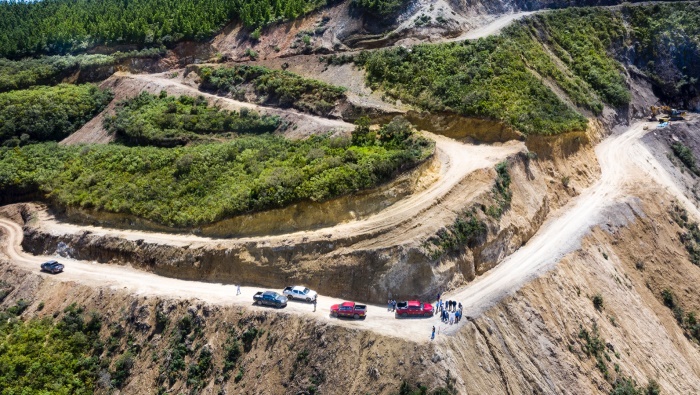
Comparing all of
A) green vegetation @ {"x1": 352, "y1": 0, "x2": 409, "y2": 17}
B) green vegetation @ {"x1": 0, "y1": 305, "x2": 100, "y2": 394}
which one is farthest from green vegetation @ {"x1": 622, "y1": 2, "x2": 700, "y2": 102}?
green vegetation @ {"x1": 0, "y1": 305, "x2": 100, "y2": 394}

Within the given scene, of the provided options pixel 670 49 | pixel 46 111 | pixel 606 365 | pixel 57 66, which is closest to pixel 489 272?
pixel 606 365

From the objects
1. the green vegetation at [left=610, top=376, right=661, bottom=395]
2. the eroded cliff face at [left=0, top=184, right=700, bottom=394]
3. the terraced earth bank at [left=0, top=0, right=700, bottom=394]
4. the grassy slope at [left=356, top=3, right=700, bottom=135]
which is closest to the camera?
the eroded cliff face at [left=0, top=184, right=700, bottom=394]

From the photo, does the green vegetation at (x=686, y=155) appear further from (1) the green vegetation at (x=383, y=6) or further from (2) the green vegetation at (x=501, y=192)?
(1) the green vegetation at (x=383, y=6)

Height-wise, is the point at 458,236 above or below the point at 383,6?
below

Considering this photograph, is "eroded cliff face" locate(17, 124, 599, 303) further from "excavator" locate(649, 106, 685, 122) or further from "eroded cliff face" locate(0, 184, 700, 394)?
"excavator" locate(649, 106, 685, 122)

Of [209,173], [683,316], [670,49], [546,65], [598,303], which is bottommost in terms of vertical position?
[683,316]

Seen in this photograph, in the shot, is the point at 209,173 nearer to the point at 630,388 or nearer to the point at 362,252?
the point at 362,252

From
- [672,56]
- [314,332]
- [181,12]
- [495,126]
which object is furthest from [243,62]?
[672,56]
